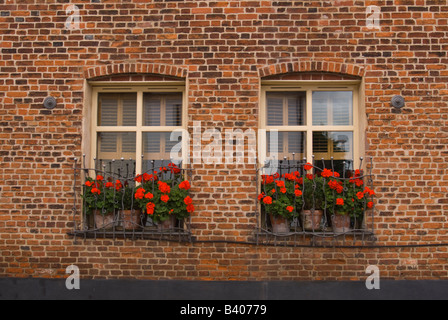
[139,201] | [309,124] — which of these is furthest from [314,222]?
[139,201]

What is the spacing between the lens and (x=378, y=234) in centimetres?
568

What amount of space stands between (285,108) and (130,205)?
2517 millimetres

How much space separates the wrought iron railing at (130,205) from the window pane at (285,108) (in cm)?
141

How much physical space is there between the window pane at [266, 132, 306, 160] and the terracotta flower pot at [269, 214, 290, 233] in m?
0.88

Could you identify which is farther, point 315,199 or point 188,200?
point 315,199

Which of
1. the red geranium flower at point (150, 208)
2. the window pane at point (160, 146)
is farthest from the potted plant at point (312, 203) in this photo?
the red geranium flower at point (150, 208)

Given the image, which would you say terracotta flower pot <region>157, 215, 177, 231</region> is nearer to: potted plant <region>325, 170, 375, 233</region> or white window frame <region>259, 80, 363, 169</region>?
white window frame <region>259, 80, 363, 169</region>

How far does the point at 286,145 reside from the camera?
6.07 metres

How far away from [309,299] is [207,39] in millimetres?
3692

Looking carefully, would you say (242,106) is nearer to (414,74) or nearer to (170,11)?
(170,11)

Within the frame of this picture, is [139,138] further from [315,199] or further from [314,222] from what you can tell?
[314,222]

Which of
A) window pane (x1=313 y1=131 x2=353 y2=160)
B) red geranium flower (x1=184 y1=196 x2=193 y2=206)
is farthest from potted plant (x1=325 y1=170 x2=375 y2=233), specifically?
red geranium flower (x1=184 y1=196 x2=193 y2=206)

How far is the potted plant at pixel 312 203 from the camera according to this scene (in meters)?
5.66

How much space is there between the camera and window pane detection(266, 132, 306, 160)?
6.06m
